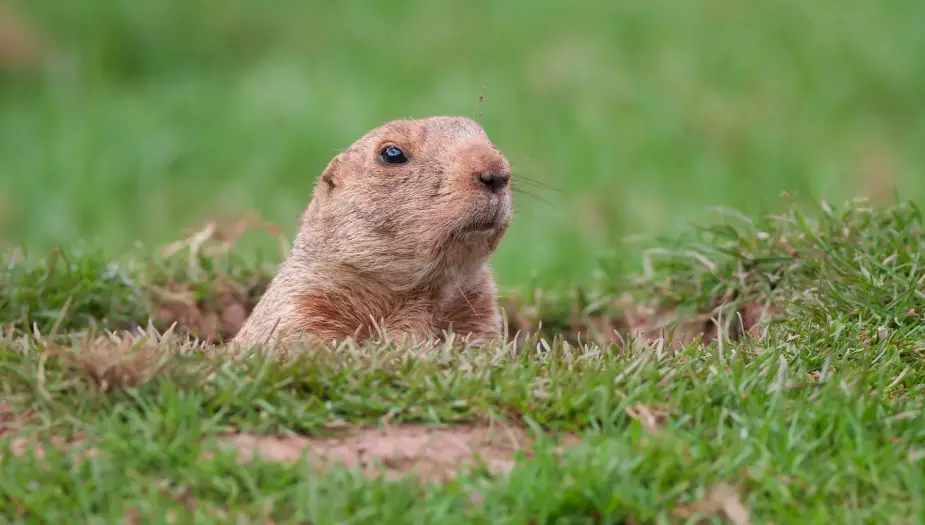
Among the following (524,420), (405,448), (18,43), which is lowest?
(405,448)

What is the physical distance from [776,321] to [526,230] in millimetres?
4373

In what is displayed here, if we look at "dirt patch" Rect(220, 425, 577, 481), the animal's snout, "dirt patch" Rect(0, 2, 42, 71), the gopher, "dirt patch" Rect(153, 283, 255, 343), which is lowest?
"dirt patch" Rect(220, 425, 577, 481)

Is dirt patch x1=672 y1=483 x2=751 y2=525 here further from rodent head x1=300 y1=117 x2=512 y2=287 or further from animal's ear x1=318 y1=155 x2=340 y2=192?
animal's ear x1=318 y1=155 x2=340 y2=192

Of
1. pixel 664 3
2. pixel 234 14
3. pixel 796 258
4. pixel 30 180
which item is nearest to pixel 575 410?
pixel 796 258

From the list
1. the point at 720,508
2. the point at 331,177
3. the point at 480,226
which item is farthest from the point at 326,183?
the point at 720,508

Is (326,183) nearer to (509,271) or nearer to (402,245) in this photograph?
(402,245)

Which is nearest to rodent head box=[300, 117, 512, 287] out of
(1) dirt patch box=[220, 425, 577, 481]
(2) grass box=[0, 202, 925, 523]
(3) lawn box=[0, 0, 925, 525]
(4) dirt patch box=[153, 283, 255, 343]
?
Result: (3) lawn box=[0, 0, 925, 525]

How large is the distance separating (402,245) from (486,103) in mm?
6593

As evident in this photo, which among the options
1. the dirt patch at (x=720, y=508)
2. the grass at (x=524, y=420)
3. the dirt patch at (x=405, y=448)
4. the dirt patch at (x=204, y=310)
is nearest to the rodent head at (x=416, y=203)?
the grass at (x=524, y=420)

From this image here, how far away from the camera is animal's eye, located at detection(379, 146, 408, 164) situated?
4.71 meters

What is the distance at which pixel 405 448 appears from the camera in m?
3.29

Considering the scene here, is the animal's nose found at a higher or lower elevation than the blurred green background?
lower

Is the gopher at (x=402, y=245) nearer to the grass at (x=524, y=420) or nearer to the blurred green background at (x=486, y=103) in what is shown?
the grass at (x=524, y=420)

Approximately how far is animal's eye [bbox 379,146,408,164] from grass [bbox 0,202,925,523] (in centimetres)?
103
